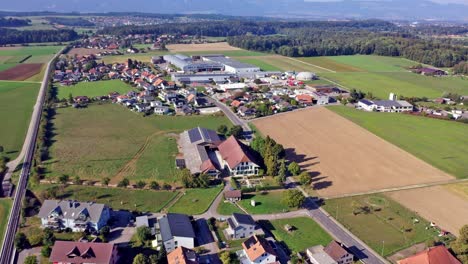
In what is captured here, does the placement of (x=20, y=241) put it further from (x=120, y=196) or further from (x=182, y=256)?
(x=182, y=256)

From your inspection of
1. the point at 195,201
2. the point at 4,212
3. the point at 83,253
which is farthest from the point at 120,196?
the point at 83,253

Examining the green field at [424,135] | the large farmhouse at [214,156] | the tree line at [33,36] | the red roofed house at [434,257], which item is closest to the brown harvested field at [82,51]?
the tree line at [33,36]


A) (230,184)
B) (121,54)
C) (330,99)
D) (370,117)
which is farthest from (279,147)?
(121,54)

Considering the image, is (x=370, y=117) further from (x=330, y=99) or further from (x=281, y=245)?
(x=281, y=245)

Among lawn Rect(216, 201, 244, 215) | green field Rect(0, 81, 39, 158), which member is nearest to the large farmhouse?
lawn Rect(216, 201, 244, 215)

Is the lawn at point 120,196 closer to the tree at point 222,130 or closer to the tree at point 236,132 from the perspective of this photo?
the tree at point 236,132

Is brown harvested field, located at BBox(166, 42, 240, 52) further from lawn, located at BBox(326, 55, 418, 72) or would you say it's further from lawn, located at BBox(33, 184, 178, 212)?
lawn, located at BBox(33, 184, 178, 212)
